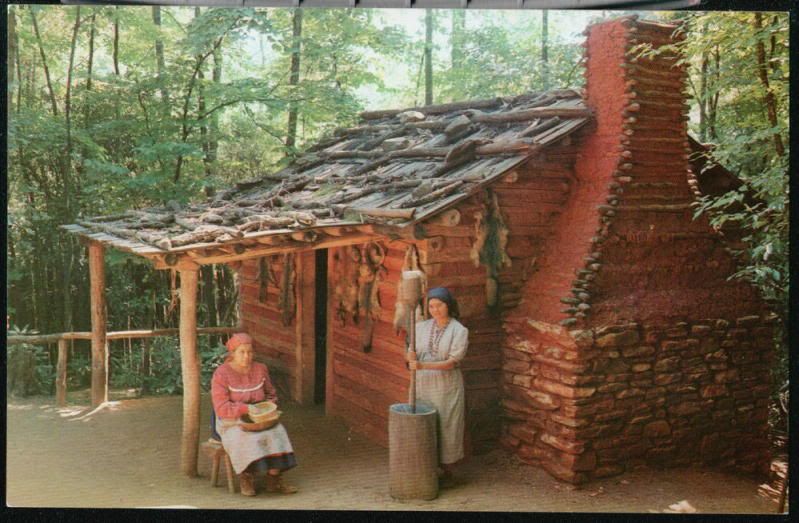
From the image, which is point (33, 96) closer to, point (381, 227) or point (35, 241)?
point (35, 241)

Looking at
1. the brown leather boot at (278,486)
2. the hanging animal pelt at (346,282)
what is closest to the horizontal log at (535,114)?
the hanging animal pelt at (346,282)

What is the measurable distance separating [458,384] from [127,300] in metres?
3.98

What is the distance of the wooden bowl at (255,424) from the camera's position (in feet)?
19.7

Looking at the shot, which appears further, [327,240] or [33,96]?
[33,96]

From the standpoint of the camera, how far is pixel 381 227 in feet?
20.9

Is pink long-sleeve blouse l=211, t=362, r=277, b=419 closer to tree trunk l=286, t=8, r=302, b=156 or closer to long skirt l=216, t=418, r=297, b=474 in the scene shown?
long skirt l=216, t=418, r=297, b=474

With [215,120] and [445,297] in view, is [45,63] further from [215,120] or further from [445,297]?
[445,297]

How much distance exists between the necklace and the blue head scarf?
10 centimetres

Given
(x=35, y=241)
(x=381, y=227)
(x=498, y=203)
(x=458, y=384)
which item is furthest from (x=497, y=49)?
(x=35, y=241)

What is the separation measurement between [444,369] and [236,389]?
154 centimetres

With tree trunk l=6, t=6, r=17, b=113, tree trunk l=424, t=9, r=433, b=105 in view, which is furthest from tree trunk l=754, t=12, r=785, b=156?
tree trunk l=6, t=6, r=17, b=113

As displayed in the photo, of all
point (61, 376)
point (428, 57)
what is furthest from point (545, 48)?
point (61, 376)

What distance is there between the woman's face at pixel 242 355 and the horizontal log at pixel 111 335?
74.6 inches

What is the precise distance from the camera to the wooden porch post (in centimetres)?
768
